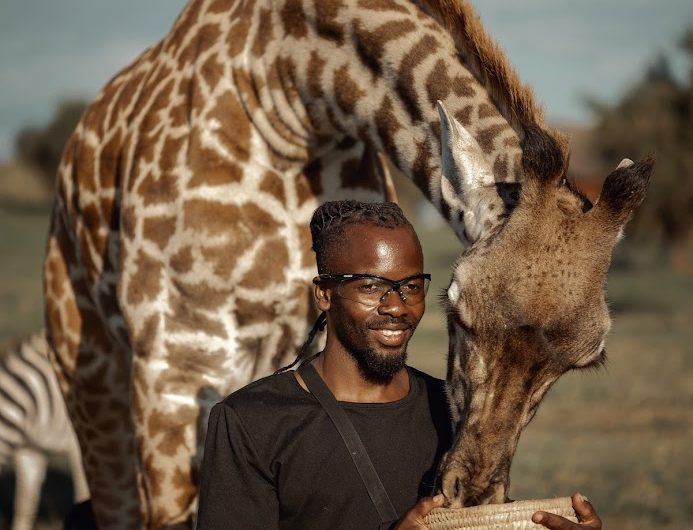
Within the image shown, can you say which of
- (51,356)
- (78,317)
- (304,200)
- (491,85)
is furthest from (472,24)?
(51,356)

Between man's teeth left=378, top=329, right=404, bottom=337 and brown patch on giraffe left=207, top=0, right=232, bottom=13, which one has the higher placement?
brown patch on giraffe left=207, top=0, right=232, bottom=13

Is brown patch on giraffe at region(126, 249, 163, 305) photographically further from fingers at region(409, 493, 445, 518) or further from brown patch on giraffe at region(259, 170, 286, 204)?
fingers at region(409, 493, 445, 518)

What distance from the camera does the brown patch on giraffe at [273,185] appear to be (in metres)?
4.21

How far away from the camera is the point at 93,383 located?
527 centimetres

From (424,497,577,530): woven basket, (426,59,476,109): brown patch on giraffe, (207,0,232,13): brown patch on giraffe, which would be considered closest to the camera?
(424,497,577,530): woven basket

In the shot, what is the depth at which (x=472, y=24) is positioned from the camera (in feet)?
11.9

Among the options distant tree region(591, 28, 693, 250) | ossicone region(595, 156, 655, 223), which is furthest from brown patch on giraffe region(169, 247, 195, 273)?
distant tree region(591, 28, 693, 250)

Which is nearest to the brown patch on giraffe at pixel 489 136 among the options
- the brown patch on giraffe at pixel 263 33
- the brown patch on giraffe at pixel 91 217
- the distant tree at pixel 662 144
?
the brown patch on giraffe at pixel 263 33

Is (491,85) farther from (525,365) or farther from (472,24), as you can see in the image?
(525,365)

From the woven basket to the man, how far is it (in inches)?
2.6

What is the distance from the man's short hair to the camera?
304 centimetres

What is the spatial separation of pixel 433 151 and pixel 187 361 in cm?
136

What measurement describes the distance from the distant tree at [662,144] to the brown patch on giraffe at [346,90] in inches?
875

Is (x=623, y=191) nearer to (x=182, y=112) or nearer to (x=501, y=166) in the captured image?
(x=501, y=166)
